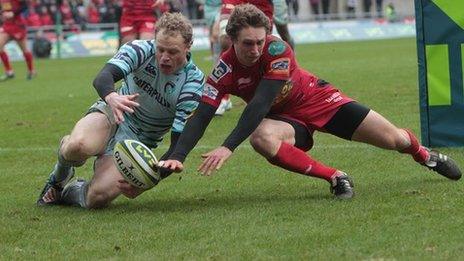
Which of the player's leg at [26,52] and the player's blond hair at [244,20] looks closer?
the player's blond hair at [244,20]

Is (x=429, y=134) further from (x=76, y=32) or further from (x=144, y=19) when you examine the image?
(x=76, y=32)

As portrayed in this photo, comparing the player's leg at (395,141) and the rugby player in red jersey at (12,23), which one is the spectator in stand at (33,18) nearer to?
the rugby player in red jersey at (12,23)

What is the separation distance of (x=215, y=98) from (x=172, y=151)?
0.43m

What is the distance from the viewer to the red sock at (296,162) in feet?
21.1

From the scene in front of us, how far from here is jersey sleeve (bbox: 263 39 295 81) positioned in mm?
6270

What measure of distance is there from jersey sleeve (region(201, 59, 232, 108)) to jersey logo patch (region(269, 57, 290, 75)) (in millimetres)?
297

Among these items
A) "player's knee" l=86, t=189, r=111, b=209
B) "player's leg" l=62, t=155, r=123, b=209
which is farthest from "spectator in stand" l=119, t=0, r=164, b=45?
"player's knee" l=86, t=189, r=111, b=209

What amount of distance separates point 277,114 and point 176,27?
0.95 m

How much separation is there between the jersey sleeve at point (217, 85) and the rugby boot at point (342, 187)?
882 mm

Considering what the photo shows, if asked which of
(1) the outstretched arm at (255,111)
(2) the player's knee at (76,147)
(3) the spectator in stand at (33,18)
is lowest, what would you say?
(3) the spectator in stand at (33,18)

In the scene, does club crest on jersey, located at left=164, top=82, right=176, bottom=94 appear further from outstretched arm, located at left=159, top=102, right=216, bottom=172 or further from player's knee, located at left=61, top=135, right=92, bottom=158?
player's knee, located at left=61, top=135, right=92, bottom=158

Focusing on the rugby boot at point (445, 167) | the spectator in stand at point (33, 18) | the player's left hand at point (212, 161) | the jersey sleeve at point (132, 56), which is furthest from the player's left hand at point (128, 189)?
the spectator in stand at point (33, 18)

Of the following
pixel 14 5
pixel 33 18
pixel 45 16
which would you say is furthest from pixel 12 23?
pixel 45 16

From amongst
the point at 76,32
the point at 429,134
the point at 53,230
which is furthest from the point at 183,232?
the point at 76,32
